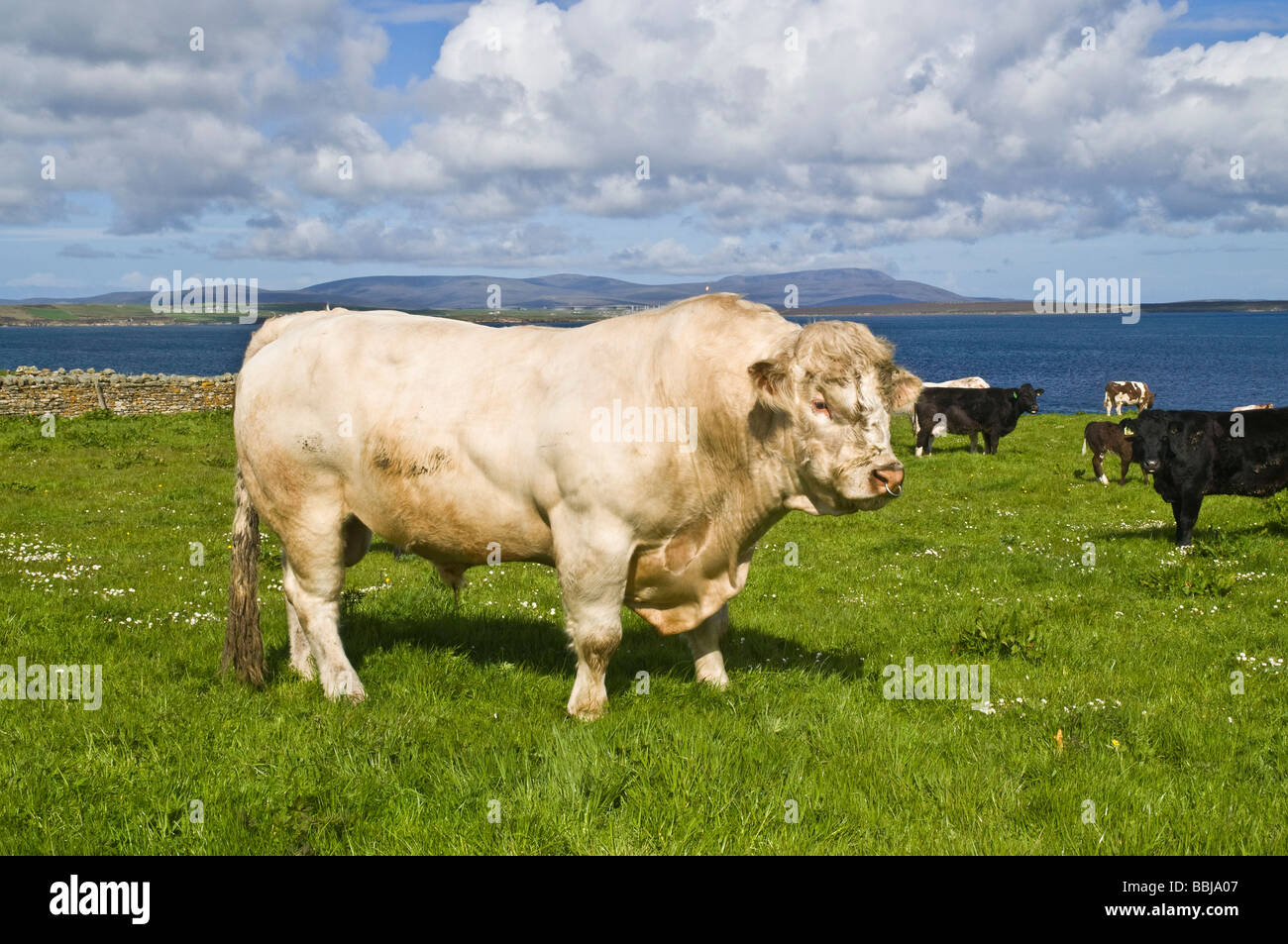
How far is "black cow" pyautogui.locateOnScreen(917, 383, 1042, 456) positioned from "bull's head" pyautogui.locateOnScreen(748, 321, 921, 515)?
22194 millimetres

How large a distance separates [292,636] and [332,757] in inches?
93.9

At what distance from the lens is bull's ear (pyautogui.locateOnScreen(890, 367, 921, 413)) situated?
5.95 m

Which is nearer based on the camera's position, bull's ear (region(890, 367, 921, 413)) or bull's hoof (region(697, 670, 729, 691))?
bull's ear (region(890, 367, 921, 413))

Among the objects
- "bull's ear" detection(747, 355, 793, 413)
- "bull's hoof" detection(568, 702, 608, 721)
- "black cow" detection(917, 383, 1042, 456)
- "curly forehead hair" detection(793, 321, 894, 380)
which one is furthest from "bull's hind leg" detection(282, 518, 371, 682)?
"black cow" detection(917, 383, 1042, 456)

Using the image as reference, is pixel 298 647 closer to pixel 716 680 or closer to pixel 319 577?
pixel 319 577

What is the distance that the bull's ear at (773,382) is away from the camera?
5809 mm

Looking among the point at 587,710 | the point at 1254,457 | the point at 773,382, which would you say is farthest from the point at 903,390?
the point at 1254,457

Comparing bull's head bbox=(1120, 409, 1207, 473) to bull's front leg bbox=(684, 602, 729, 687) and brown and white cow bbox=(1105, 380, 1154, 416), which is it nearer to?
bull's front leg bbox=(684, 602, 729, 687)

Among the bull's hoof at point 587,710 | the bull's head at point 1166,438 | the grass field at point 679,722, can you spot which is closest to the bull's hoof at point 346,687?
the grass field at point 679,722

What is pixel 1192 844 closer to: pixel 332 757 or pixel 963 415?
pixel 332 757

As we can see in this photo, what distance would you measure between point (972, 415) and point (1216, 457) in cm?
1356

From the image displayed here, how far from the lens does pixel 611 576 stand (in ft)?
20.6

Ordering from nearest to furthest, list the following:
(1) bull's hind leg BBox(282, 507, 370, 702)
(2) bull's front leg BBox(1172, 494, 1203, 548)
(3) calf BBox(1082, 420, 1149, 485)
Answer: (1) bull's hind leg BBox(282, 507, 370, 702) → (2) bull's front leg BBox(1172, 494, 1203, 548) → (3) calf BBox(1082, 420, 1149, 485)
